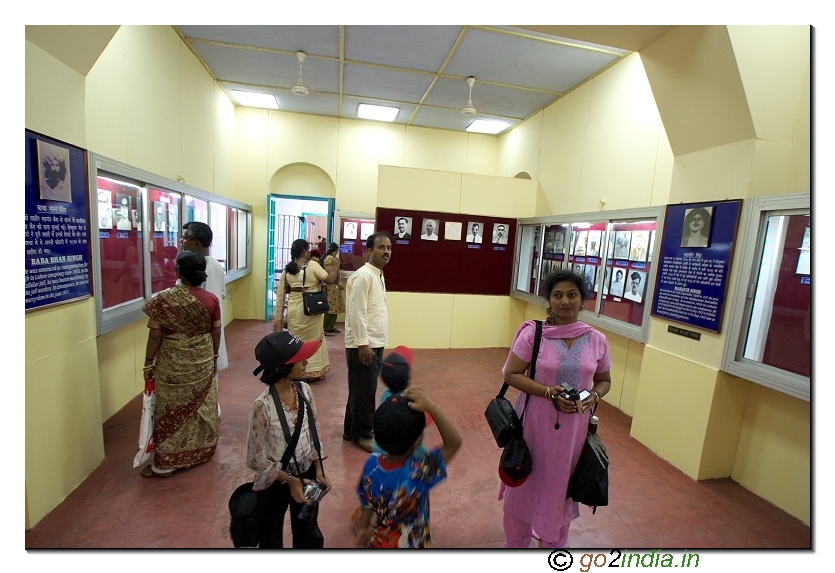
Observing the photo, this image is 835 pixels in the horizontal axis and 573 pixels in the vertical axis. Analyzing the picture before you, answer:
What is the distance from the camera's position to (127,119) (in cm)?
339

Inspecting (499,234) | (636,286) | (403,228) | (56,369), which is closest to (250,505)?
(56,369)

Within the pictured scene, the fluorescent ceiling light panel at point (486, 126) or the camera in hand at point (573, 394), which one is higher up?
the fluorescent ceiling light panel at point (486, 126)

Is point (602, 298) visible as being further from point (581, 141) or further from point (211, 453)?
point (211, 453)

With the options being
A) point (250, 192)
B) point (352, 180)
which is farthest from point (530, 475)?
point (250, 192)

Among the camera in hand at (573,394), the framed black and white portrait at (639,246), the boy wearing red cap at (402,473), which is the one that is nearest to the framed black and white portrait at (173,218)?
the boy wearing red cap at (402,473)

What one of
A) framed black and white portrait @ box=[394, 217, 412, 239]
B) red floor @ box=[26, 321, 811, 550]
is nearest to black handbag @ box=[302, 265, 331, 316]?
red floor @ box=[26, 321, 811, 550]

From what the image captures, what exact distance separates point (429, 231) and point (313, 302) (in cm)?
249

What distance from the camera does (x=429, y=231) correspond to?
5883 mm

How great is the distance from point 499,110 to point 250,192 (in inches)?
192

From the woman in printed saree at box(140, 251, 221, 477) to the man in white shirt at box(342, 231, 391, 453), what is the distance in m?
0.95

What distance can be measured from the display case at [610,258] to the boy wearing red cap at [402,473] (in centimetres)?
195

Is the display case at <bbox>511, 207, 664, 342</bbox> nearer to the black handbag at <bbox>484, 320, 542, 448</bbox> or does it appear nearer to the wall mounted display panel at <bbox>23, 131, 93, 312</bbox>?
the black handbag at <bbox>484, 320, 542, 448</bbox>

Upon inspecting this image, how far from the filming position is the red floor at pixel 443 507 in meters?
2.10

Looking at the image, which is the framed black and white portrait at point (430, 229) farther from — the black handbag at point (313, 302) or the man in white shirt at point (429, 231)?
the black handbag at point (313, 302)
